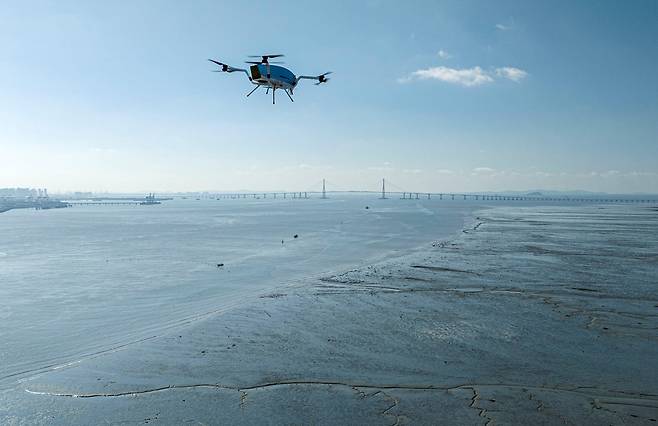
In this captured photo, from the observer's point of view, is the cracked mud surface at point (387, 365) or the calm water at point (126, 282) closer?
the cracked mud surface at point (387, 365)

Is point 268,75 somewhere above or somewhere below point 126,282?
above

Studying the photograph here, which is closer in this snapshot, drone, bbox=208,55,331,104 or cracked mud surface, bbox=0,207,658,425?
cracked mud surface, bbox=0,207,658,425

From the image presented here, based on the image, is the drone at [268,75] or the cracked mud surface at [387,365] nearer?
the cracked mud surface at [387,365]

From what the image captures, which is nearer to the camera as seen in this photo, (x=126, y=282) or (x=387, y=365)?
(x=387, y=365)

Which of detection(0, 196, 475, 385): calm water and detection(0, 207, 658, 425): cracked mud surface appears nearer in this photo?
detection(0, 207, 658, 425): cracked mud surface

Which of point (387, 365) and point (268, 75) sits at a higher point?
point (268, 75)

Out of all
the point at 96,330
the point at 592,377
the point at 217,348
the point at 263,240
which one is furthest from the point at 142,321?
the point at 263,240

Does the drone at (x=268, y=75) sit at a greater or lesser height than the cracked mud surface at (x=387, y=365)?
greater

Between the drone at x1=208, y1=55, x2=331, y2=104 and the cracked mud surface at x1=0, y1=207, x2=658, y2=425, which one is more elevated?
the drone at x1=208, y1=55, x2=331, y2=104

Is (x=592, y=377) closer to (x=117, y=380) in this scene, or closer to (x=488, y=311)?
(x=488, y=311)

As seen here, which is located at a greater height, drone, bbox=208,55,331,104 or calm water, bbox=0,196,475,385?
drone, bbox=208,55,331,104
